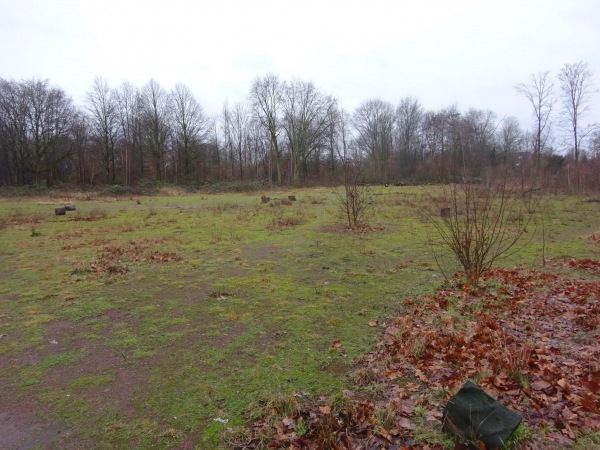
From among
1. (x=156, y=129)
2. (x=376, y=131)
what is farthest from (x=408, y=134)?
(x=156, y=129)

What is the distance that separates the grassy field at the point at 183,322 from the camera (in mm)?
3311

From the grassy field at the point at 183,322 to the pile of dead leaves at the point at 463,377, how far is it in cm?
38

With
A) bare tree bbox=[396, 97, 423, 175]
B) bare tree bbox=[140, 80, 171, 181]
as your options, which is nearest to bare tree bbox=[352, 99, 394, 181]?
bare tree bbox=[396, 97, 423, 175]

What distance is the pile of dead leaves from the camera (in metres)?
2.72

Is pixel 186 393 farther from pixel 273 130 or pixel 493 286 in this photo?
pixel 273 130

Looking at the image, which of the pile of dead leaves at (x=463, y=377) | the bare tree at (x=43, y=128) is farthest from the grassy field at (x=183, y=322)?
the bare tree at (x=43, y=128)

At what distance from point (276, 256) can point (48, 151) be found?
49.4 metres

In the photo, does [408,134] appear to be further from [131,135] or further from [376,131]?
[131,135]

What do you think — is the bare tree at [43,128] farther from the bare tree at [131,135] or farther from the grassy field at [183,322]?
the grassy field at [183,322]

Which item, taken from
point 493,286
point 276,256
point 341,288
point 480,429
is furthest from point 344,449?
point 276,256

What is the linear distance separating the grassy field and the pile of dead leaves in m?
0.38

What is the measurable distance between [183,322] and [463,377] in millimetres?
3837

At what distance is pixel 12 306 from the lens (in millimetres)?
6273

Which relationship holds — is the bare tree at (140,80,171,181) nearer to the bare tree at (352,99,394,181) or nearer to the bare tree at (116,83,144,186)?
the bare tree at (116,83,144,186)
